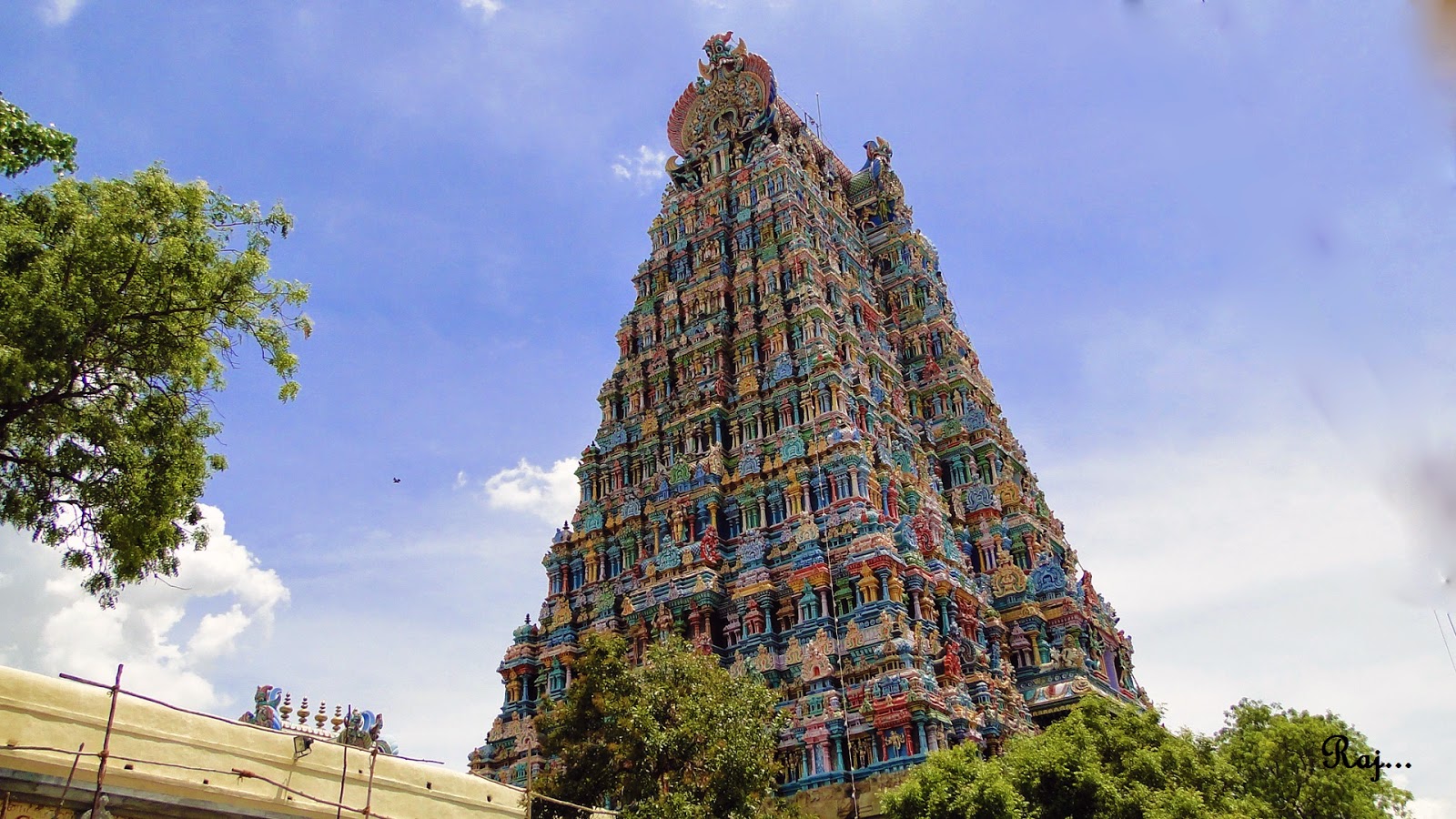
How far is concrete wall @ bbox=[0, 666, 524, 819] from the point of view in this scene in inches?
514

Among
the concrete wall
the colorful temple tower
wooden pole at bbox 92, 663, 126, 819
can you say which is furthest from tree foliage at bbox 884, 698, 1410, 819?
wooden pole at bbox 92, 663, 126, 819

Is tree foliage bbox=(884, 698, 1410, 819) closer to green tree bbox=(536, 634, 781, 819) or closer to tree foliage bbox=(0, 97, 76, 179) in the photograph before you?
green tree bbox=(536, 634, 781, 819)

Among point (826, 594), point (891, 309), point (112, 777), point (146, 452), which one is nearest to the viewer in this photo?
point (112, 777)

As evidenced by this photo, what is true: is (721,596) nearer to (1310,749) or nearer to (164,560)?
(1310,749)

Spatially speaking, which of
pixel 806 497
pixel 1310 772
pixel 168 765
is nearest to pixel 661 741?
pixel 168 765

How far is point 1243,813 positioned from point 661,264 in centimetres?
2979

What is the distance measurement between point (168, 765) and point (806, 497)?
21.4 metres

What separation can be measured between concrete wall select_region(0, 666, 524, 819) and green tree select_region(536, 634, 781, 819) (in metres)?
3.78

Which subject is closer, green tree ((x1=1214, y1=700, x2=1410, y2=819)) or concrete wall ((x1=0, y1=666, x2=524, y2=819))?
concrete wall ((x1=0, y1=666, x2=524, y2=819))

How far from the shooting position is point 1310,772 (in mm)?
26594

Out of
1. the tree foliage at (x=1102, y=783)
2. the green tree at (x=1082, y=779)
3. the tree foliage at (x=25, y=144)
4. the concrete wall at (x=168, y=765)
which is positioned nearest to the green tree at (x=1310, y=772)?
the tree foliage at (x=1102, y=783)

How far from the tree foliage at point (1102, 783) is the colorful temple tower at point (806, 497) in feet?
14.6

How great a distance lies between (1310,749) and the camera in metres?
26.8

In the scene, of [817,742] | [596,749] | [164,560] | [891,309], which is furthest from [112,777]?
[891,309]
